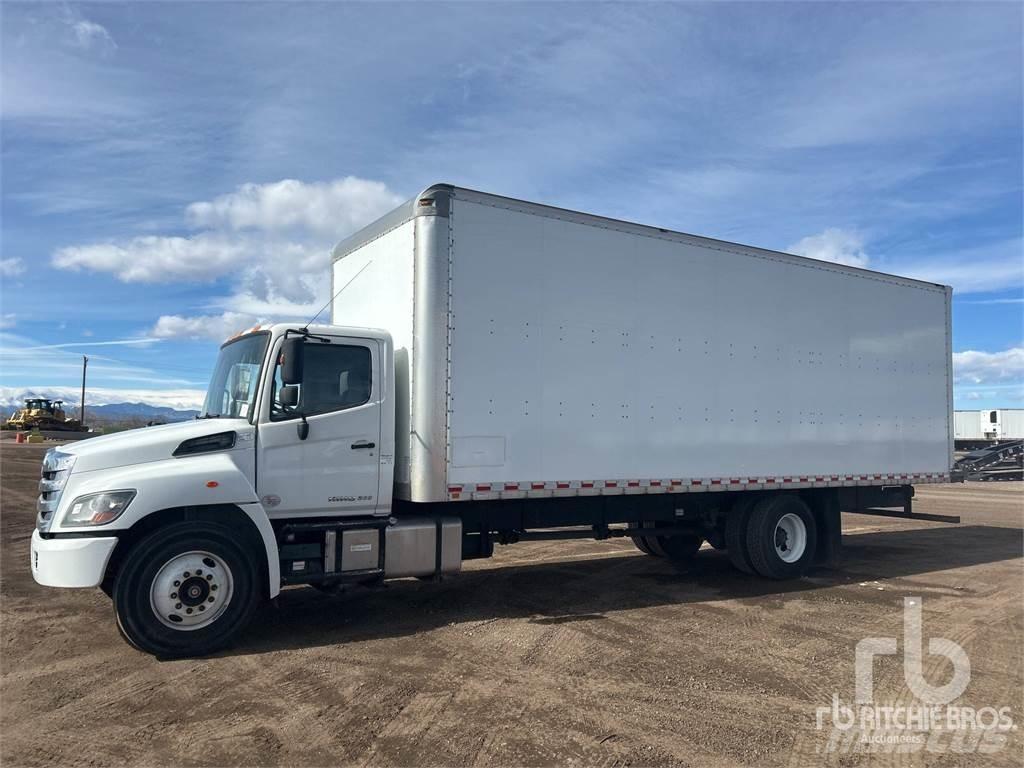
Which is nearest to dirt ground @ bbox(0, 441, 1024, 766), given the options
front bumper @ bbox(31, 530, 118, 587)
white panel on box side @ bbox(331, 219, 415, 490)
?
front bumper @ bbox(31, 530, 118, 587)

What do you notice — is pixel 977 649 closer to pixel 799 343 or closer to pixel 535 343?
pixel 799 343

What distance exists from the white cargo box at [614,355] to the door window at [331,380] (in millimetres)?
446

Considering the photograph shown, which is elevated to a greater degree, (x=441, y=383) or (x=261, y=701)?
(x=441, y=383)

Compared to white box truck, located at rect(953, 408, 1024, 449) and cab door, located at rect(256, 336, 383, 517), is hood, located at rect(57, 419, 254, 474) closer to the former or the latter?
cab door, located at rect(256, 336, 383, 517)

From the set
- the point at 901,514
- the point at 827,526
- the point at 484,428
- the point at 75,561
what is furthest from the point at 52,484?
the point at 901,514

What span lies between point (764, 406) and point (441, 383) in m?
4.51

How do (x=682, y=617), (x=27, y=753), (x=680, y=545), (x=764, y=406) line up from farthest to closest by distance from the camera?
(x=680, y=545) → (x=764, y=406) → (x=682, y=617) → (x=27, y=753)

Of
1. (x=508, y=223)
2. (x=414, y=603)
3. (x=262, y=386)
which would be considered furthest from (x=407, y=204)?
(x=414, y=603)

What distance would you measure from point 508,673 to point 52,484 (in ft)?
13.6

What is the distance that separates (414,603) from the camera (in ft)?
27.4

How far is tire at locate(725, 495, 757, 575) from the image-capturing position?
9797 mm

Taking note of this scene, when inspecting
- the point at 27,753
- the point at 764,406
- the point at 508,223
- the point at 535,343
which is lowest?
the point at 27,753

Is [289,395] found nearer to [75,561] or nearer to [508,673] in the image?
[75,561]

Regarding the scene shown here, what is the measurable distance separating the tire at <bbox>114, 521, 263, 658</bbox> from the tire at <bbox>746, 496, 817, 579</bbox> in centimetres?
627
